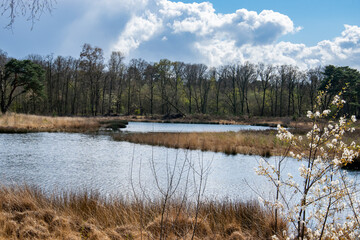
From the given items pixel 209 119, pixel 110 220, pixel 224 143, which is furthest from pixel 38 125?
pixel 209 119

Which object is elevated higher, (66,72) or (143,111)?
(66,72)

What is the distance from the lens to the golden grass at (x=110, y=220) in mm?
4820


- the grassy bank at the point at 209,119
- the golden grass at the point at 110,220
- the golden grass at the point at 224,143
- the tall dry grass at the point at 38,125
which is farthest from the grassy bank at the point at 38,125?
the golden grass at the point at 110,220

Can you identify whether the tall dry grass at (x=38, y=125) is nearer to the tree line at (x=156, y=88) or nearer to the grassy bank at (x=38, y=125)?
the grassy bank at (x=38, y=125)

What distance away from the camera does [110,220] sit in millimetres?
5484

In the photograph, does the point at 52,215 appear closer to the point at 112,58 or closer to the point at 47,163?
the point at 47,163

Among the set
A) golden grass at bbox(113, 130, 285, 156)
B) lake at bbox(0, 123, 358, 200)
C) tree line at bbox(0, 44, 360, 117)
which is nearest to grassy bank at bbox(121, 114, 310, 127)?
tree line at bbox(0, 44, 360, 117)

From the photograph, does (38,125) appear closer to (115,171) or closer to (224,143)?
(224,143)

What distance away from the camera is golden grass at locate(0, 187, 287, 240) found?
482 centimetres

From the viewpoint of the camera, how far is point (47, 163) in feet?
42.0

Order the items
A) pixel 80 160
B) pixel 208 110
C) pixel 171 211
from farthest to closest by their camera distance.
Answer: pixel 208 110
pixel 80 160
pixel 171 211

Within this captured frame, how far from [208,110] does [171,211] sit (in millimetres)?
61413

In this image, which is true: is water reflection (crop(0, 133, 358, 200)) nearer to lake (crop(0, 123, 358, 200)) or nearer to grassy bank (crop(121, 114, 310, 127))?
lake (crop(0, 123, 358, 200))

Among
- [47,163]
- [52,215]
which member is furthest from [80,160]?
[52,215]
